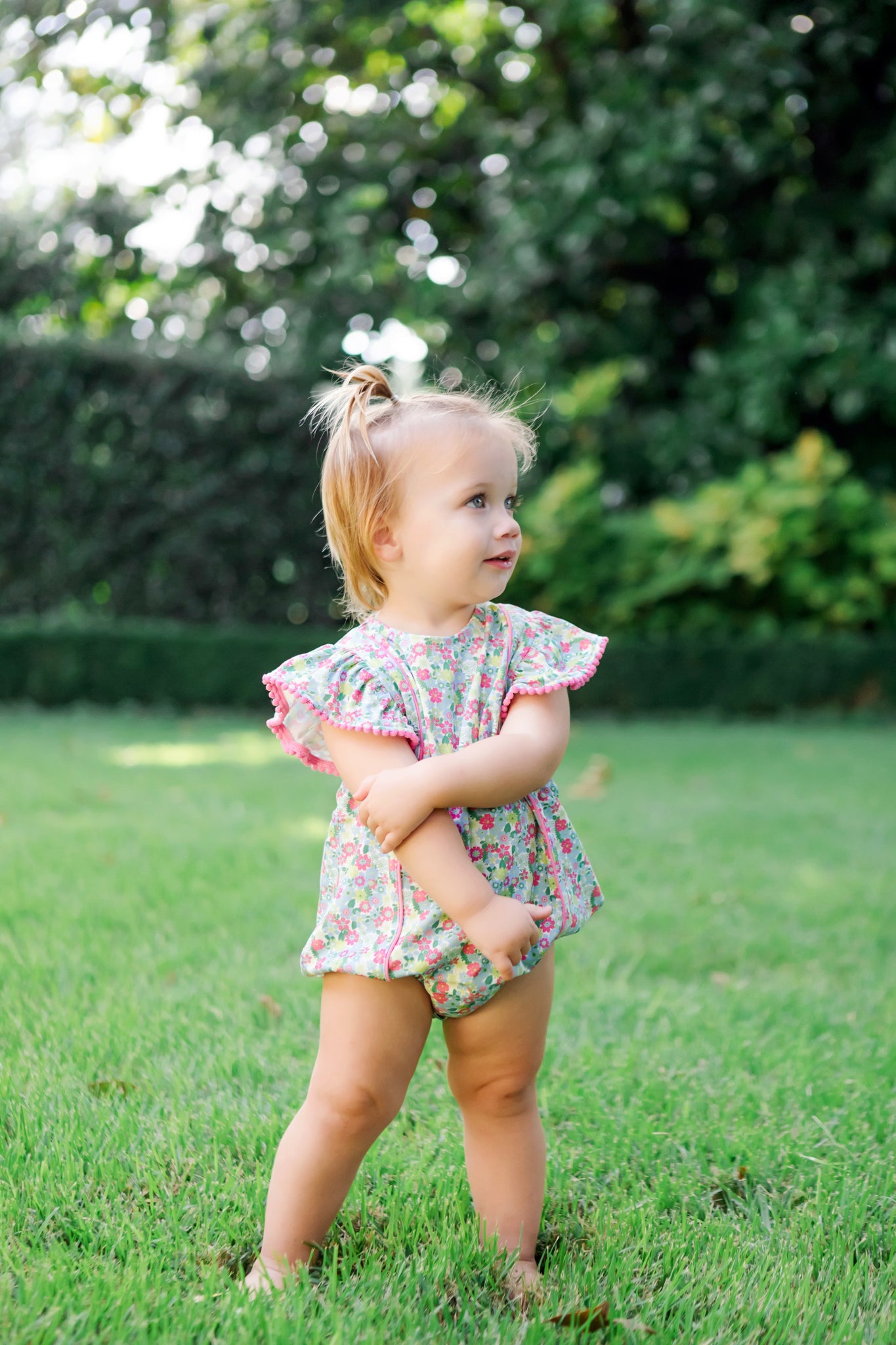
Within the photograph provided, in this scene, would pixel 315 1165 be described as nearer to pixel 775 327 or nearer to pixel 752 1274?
pixel 752 1274

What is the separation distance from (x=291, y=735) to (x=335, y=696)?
14cm

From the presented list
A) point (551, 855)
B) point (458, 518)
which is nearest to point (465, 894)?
point (551, 855)

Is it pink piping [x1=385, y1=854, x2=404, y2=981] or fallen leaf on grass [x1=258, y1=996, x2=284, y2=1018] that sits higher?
pink piping [x1=385, y1=854, x2=404, y2=981]

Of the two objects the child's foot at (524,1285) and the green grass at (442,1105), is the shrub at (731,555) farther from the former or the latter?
the child's foot at (524,1285)

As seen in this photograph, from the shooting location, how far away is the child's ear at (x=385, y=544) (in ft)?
5.83

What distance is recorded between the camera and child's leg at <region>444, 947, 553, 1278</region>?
1.67 metres

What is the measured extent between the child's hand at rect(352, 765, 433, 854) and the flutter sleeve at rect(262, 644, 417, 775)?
0.07m

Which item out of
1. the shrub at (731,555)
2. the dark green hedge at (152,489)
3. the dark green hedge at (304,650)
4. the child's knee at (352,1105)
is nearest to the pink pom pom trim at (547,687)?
the child's knee at (352,1105)

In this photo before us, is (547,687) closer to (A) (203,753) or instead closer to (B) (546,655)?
(B) (546,655)

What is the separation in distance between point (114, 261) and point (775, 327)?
20.8ft

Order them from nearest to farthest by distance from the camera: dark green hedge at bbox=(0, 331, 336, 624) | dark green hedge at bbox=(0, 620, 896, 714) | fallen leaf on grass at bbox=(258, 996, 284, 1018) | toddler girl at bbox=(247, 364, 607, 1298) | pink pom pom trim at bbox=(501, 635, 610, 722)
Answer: toddler girl at bbox=(247, 364, 607, 1298) → pink pom pom trim at bbox=(501, 635, 610, 722) → fallen leaf on grass at bbox=(258, 996, 284, 1018) → dark green hedge at bbox=(0, 620, 896, 714) → dark green hedge at bbox=(0, 331, 336, 624)

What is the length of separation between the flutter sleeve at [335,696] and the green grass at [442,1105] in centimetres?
71

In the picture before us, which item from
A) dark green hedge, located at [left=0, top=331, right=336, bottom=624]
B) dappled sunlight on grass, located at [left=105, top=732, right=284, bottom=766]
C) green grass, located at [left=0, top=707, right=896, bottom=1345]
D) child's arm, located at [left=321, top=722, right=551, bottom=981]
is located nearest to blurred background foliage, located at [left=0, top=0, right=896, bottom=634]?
dark green hedge, located at [left=0, top=331, right=336, bottom=624]

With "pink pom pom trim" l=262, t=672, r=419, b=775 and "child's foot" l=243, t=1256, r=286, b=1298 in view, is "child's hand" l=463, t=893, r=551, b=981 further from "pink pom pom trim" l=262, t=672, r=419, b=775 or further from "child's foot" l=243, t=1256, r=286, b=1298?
"child's foot" l=243, t=1256, r=286, b=1298
